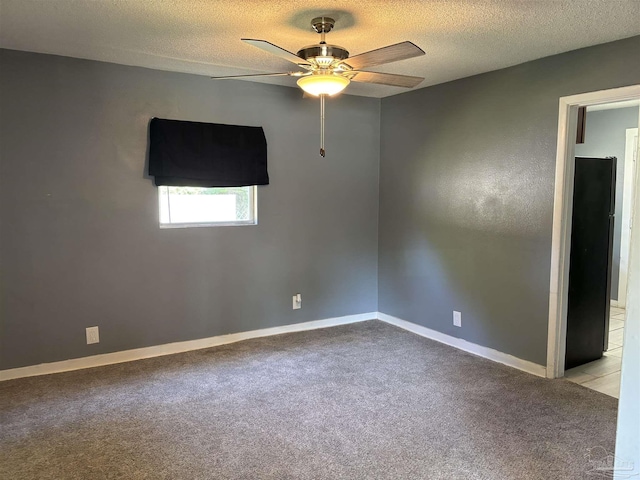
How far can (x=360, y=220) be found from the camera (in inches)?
191

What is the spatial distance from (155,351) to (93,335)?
1.63ft

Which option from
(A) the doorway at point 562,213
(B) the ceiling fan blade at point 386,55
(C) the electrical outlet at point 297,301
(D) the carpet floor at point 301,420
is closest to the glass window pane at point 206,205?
(C) the electrical outlet at point 297,301

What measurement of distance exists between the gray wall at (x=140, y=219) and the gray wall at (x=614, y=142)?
2774 mm

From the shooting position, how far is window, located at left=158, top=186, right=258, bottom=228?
12.8 feet

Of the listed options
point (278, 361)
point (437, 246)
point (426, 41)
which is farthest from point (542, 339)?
point (426, 41)

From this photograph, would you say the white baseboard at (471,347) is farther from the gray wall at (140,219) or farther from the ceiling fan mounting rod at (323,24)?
the ceiling fan mounting rod at (323,24)

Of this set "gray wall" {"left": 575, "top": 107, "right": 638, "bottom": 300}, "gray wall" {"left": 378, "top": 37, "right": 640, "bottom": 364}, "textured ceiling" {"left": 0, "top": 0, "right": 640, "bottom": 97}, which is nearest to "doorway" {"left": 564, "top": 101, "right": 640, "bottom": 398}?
"gray wall" {"left": 378, "top": 37, "right": 640, "bottom": 364}

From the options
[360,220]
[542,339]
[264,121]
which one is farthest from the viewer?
[360,220]

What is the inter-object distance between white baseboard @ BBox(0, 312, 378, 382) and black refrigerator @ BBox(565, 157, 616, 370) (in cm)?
205

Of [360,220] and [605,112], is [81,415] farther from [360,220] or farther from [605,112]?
[605,112]

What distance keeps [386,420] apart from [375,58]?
2048mm

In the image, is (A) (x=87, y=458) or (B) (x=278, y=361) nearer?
(A) (x=87, y=458)

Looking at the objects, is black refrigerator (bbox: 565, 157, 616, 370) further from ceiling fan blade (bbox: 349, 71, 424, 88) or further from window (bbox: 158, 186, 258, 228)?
window (bbox: 158, 186, 258, 228)

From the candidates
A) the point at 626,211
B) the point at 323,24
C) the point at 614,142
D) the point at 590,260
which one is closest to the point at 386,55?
the point at 323,24
